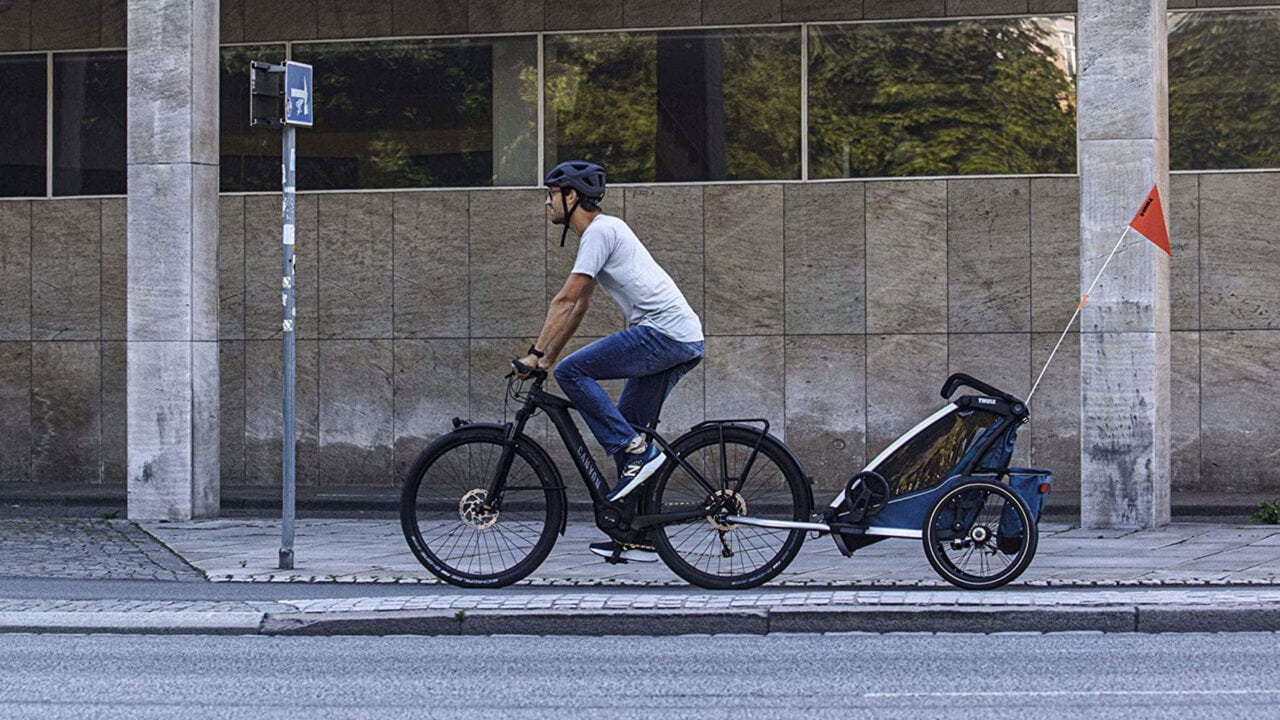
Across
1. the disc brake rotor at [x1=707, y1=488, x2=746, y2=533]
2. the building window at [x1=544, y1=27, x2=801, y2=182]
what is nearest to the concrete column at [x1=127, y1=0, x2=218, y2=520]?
the building window at [x1=544, y1=27, x2=801, y2=182]

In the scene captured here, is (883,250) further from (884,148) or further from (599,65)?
(599,65)

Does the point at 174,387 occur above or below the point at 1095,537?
above

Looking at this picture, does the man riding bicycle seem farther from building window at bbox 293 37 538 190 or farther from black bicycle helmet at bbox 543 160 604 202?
building window at bbox 293 37 538 190

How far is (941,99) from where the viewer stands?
14.8 metres

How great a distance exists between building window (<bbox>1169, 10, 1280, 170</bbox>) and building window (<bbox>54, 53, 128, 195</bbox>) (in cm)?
887

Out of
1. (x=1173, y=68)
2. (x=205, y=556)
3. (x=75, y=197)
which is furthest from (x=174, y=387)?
(x=1173, y=68)

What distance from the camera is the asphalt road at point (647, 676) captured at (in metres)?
6.12

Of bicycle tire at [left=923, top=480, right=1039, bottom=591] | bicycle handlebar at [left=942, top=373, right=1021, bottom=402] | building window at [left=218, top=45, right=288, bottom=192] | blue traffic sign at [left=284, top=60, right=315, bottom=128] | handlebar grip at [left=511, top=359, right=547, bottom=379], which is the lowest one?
bicycle tire at [left=923, top=480, right=1039, bottom=591]

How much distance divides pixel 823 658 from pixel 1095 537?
15.1 feet

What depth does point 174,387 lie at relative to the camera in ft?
42.0

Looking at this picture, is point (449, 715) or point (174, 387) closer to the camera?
point (449, 715)

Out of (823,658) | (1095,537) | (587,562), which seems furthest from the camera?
(1095,537)

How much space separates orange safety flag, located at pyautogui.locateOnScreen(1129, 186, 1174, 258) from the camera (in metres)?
11.5

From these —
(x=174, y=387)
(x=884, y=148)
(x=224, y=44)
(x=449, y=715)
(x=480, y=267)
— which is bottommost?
(x=449, y=715)
